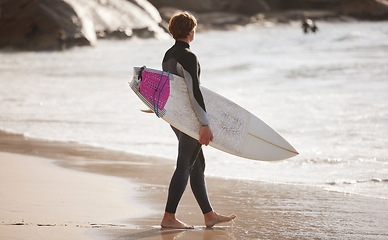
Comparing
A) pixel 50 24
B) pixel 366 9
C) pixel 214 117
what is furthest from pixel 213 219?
pixel 366 9

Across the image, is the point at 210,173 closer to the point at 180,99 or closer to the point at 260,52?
the point at 180,99

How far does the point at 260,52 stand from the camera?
71.4 ft

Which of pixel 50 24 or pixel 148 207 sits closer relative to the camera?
pixel 148 207

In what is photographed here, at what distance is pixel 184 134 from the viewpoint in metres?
3.65

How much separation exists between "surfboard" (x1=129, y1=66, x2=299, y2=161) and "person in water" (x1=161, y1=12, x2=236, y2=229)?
61mm

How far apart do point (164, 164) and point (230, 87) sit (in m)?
8.13

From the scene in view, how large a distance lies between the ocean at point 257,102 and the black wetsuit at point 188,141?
1.71 m

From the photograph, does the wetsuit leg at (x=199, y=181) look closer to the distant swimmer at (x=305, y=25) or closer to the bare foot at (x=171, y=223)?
the bare foot at (x=171, y=223)

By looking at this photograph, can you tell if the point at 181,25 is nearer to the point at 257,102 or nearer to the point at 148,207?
the point at 148,207

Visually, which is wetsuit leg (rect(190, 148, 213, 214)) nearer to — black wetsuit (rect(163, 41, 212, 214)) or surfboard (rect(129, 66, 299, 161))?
black wetsuit (rect(163, 41, 212, 214))

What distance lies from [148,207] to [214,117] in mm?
858

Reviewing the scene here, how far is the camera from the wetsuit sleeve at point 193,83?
3.51m

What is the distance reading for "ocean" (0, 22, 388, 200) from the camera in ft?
19.9

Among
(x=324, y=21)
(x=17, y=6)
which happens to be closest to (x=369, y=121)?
(x=17, y=6)
